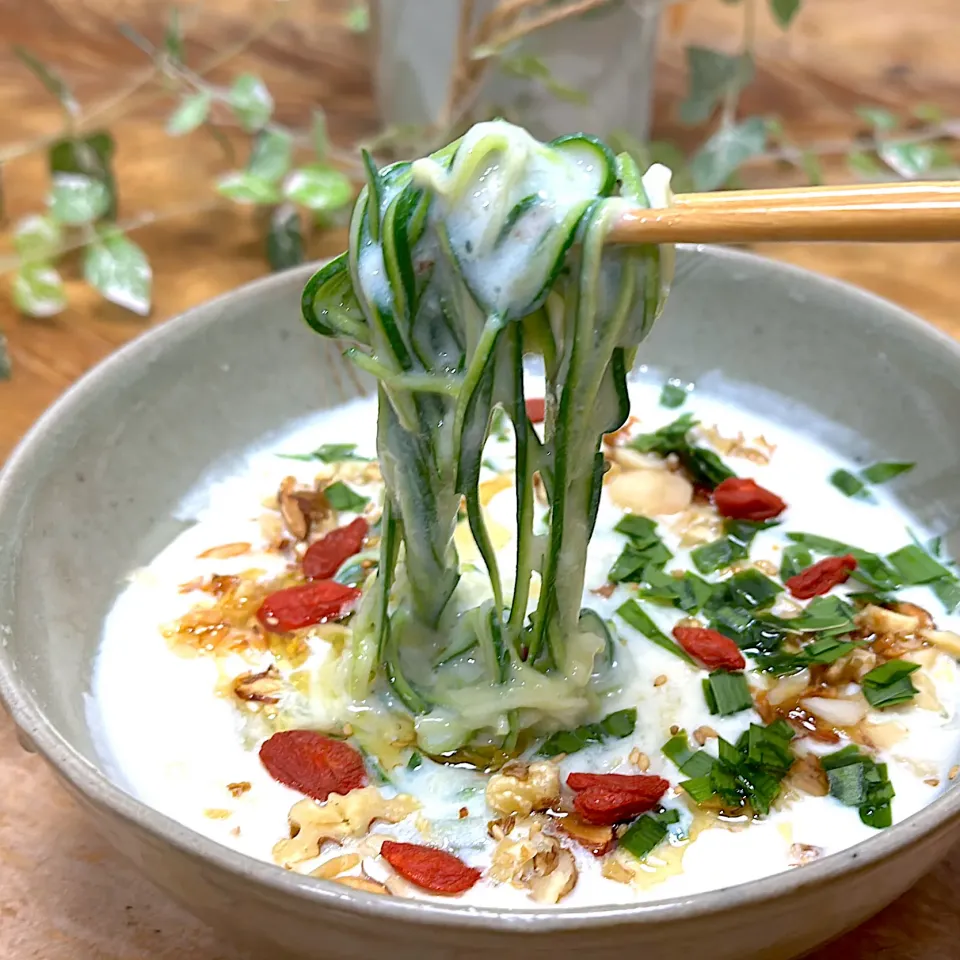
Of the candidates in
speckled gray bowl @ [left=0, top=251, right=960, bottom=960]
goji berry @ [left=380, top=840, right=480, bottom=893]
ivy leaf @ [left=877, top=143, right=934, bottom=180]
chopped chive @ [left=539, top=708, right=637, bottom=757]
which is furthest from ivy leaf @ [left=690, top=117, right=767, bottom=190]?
goji berry @ [left=380, top=840, right=480, bottom=893]

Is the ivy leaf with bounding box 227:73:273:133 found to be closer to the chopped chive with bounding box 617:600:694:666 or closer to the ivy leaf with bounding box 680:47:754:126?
the ivy leaf with bounding box 680:47:754:126

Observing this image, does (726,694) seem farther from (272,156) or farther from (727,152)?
(272,156)

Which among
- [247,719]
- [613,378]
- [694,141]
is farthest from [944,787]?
[694,141]

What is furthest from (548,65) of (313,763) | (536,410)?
(313,763)

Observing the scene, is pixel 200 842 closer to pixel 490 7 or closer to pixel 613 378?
pixel 613 378

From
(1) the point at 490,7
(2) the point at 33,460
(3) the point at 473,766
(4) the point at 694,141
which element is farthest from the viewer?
(4) the point at 694,141

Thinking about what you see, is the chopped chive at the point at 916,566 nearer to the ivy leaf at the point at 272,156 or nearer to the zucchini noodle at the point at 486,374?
the zucchini noodle at the point at 486,374
